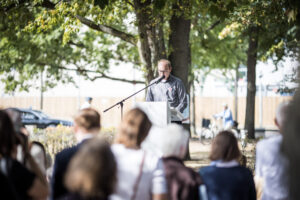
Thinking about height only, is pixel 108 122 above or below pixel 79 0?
below

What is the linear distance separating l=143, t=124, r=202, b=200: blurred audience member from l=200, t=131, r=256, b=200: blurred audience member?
17 cm

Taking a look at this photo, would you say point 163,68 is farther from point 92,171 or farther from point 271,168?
point 92,171

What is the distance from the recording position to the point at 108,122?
40906mm

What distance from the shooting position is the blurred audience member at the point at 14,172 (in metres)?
3.25

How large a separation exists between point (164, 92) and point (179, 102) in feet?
1.20

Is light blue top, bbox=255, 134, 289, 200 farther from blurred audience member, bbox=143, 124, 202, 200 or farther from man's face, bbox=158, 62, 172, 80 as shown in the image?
man's face, bbox=158, 62, 172, 80

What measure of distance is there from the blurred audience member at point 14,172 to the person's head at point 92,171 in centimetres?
47

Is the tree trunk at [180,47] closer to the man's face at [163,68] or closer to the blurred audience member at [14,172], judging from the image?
the man's face at [163,68]

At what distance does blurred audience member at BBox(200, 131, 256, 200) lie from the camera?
4027mm

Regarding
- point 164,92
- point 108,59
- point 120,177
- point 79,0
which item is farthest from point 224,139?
point 108,59

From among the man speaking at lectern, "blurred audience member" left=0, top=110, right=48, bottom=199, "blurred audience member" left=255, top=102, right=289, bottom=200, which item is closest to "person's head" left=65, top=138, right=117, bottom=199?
"blurred audience member" left=0, top=110, right=48, bottom=199

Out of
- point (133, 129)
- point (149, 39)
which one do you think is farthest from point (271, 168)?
point (149, 39)

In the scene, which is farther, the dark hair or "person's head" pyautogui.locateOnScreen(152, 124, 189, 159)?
"person's head" pyautogui.locateOnScreen(152, 124, 189, 159)

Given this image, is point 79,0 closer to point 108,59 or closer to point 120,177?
point 120,177
